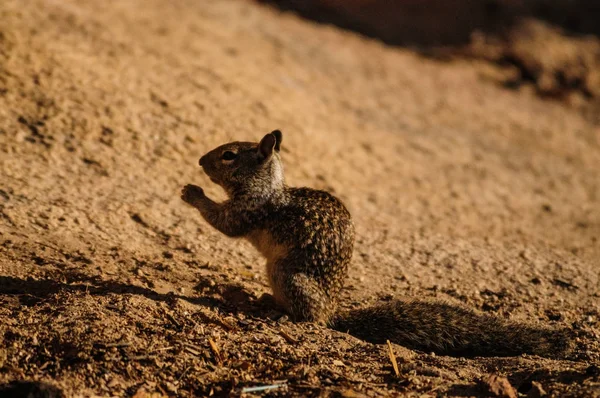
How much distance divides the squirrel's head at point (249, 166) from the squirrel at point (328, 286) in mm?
12

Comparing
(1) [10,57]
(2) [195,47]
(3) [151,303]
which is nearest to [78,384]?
(3) [151,303]

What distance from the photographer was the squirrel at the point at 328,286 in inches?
197

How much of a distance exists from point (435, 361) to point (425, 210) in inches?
150

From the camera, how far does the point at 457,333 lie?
5.02 m

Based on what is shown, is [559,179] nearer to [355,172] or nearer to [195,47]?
[355,172]

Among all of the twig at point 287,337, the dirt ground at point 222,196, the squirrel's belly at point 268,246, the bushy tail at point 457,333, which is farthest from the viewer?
the squirrel's belly at point 268,246

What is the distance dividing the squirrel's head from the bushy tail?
123cm

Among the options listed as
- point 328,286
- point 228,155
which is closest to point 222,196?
point 228,155

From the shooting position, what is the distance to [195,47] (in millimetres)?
10227

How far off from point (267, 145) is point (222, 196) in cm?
206

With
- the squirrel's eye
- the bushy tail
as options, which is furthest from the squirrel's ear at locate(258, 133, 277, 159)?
the bushy tail

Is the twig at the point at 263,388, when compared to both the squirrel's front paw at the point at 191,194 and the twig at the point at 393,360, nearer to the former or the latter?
the twig at the point at 393,360

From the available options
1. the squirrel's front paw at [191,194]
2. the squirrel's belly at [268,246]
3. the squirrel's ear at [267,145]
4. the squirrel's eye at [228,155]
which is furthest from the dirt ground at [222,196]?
the squirrel's ear at [267,145]

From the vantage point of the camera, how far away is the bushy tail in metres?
4.99
